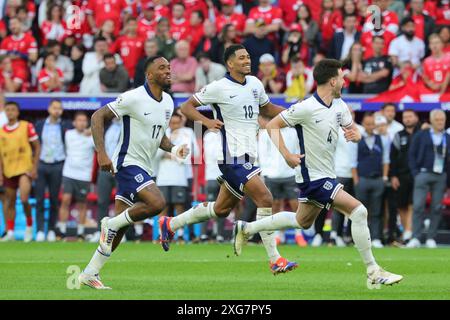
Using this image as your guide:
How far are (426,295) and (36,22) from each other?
1817 cm

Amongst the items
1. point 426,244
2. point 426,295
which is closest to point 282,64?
point 426,244

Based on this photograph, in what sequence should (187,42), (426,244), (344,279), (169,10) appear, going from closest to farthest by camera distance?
1. (344,279)
2. (426,244)
3. (187,42)
4. (169,10)

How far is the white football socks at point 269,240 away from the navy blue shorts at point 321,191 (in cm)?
84

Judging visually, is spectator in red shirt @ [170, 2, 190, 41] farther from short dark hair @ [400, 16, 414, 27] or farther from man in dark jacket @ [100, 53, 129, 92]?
short dark hair @ [400, 16, 414, 27]

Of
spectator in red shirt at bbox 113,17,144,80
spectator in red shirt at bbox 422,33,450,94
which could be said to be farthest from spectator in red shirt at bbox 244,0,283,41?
spectator in red shirt at bbox 422,33,450,94

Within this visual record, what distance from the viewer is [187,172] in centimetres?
2300

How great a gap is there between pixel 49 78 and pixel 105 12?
301cm

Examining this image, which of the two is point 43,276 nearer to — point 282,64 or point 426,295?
point 426,295

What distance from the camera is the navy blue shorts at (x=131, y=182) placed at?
503 inches

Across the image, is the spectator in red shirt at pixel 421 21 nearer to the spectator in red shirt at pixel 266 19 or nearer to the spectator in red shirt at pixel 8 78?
the spectator in red shirt at pixel 266 19

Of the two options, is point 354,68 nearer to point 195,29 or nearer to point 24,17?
point 195,29

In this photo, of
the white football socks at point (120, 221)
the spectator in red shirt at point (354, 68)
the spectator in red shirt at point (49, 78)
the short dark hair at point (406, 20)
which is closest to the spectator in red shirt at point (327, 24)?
the spectator in red shirt at point (354, 68)

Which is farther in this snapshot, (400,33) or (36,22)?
(36,22)

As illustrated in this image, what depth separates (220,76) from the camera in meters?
24.3
